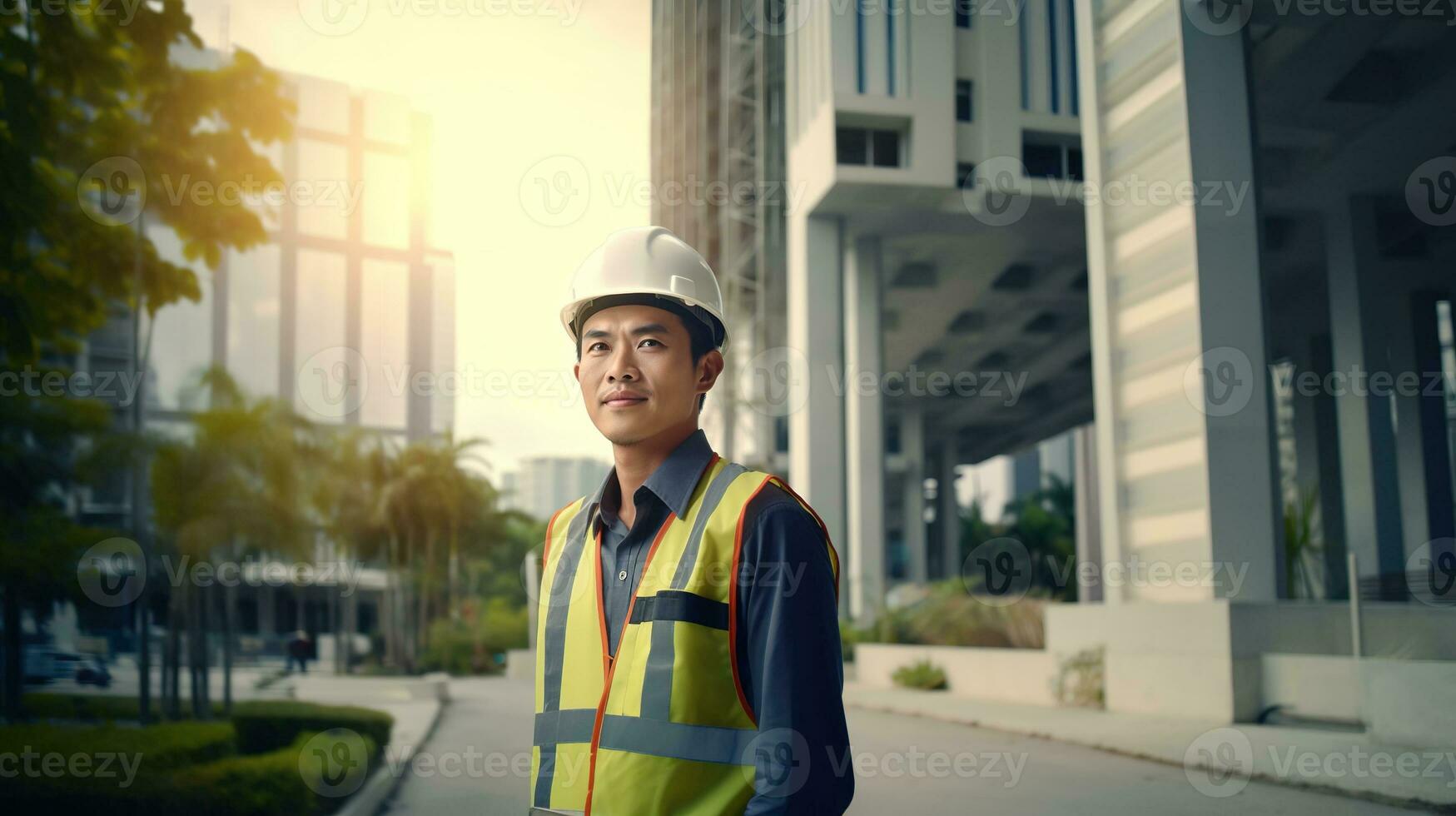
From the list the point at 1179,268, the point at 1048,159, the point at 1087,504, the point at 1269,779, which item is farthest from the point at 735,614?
the point at 1087,504

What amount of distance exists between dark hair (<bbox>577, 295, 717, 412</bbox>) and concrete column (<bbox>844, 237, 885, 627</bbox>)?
867 inches

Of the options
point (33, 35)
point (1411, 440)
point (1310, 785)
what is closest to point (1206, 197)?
point (1310, 785)

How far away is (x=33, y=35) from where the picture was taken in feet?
23.1

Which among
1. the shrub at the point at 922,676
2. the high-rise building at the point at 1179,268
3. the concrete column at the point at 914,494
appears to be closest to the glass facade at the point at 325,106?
the high-rise building at the point at 1179,268

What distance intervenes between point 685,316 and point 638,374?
6.3 inches

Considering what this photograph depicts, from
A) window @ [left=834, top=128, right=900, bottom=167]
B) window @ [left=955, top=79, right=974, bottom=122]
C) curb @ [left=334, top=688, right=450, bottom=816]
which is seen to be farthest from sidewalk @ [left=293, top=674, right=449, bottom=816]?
window @ [left=955, top=79, right=974, bottom=122]

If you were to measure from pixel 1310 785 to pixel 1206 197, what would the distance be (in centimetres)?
625

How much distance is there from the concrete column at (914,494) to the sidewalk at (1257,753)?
22.2 metres

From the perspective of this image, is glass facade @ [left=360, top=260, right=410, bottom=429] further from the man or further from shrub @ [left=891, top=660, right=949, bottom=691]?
the man

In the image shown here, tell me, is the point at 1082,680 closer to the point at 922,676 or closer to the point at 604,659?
the point at 922,676

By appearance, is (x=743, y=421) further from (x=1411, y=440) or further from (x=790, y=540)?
(x=790, y=540)

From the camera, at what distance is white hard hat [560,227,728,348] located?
2113 millimetres

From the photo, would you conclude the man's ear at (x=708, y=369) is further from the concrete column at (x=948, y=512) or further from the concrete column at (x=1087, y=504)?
the concrete column at (x=948, y=512)

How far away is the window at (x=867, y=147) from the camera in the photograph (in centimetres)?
2334
